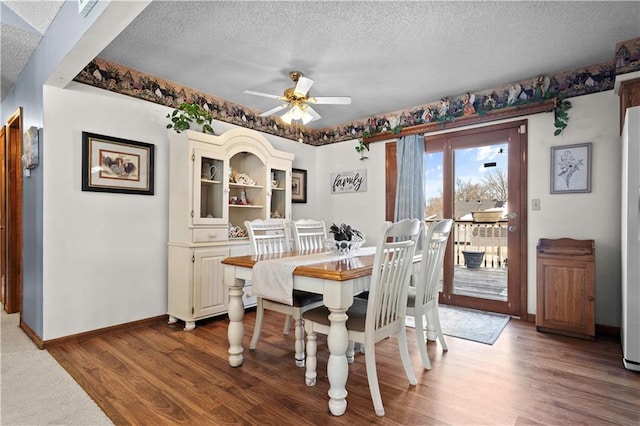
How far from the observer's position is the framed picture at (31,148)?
265cm

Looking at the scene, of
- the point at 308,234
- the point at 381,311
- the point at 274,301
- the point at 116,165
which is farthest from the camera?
the point at 308,234

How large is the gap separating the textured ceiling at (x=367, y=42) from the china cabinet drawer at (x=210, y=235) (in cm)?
152

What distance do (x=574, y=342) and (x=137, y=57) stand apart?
4422mm

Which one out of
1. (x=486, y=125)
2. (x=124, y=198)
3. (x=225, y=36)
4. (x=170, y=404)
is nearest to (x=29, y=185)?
(x=124, y=198)

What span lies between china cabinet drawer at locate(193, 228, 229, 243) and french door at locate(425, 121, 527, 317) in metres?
2.39

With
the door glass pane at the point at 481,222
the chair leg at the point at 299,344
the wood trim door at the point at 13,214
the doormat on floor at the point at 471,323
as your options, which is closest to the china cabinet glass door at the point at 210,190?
the chair leg at the point at 299,344

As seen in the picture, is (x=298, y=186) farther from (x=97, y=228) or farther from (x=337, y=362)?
(x=337, y=362)

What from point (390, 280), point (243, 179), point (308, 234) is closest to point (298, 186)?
point (243, 179)

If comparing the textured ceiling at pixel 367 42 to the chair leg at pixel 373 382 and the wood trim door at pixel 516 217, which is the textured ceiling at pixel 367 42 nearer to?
the wood trim door at pixel 516 217

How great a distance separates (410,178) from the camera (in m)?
4.11

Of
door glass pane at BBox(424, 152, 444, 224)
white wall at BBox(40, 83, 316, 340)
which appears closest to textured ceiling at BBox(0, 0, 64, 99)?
white wall at BBox(40, 83, 316, 340)

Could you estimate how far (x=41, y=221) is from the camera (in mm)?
→ 2619

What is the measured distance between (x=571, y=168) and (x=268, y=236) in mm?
2899

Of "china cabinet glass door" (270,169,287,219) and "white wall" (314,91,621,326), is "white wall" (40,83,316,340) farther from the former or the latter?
"white wall" (314,91,621,326)
